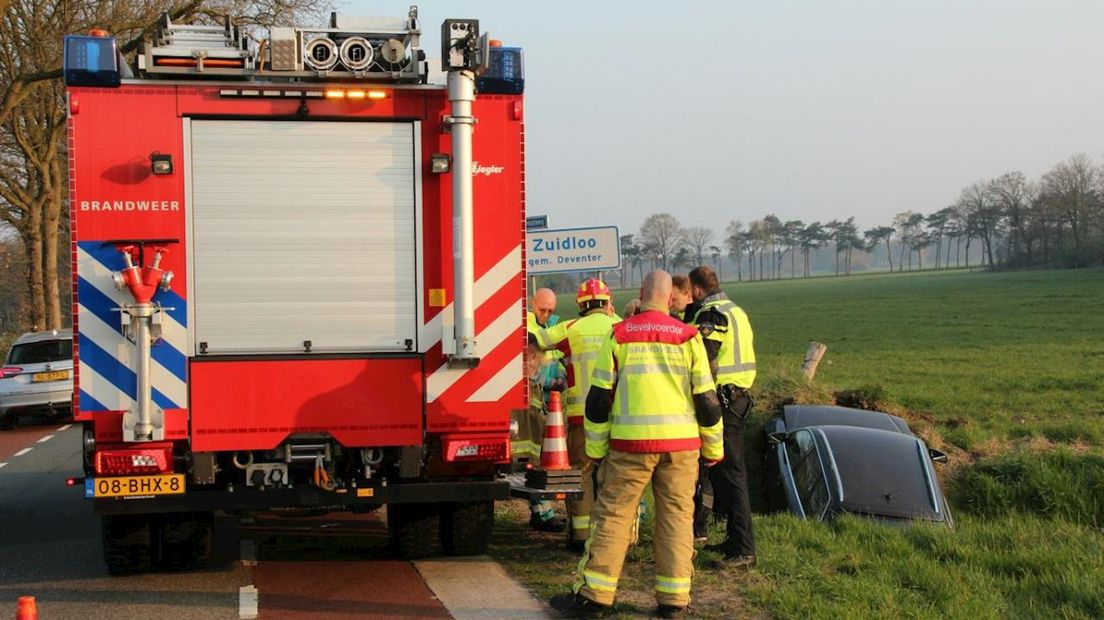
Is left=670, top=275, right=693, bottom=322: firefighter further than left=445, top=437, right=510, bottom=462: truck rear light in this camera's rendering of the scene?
Yes

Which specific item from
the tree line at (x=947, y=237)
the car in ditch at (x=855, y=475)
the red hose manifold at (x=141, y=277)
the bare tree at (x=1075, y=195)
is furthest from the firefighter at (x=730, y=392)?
the bare tree at (x=1075, y=195)

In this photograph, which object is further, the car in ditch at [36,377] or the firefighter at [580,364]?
the car in ditch at [36,377]

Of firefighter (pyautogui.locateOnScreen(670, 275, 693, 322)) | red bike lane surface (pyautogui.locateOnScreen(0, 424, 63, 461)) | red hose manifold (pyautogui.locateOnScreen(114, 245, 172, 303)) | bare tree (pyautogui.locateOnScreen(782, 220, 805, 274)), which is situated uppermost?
bare tree (pyautogui.locateOnScreen(782, 220, 805, 274))

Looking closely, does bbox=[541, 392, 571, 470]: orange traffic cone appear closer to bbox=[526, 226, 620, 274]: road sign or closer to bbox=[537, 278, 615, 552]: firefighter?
bbox=[537, 278, 615, 552]: firefighter

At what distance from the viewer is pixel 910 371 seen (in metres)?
24.4

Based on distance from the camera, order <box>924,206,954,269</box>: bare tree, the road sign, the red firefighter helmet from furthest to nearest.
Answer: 1. <box>924,206,954,269</box>: bare tree
2. the road sign
3. the red firefighter helmet

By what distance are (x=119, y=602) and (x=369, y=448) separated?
1.67 m

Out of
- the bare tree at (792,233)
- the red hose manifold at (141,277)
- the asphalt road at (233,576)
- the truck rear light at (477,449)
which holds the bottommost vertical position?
the asphalt road at (233,576)

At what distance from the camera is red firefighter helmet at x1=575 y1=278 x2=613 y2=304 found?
26.6 ft

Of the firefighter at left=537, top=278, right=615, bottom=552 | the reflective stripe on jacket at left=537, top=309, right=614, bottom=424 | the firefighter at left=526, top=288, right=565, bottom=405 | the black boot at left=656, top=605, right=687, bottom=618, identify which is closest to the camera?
the black boot at left=656, top=605, right=687, bottom=618

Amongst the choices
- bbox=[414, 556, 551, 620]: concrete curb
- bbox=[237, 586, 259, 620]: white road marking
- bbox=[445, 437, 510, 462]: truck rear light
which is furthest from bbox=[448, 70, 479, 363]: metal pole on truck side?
bbox=[237, 586, 259, 620]: white road marking

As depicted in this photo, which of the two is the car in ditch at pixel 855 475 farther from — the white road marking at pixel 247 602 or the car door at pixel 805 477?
the white road marking at pixel 247 602

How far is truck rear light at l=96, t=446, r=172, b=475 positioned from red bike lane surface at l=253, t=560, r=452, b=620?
98 cm

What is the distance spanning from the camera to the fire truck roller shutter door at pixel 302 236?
268 inches
